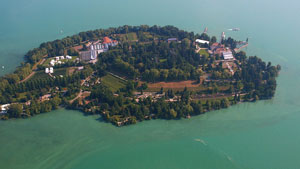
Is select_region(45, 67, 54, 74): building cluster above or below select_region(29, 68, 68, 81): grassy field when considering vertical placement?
above

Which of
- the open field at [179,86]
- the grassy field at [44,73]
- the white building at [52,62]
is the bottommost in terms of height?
the open field at [179,86]

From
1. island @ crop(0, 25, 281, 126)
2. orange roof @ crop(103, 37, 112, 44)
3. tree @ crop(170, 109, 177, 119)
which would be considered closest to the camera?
tree @ crop(170, 109, 177, 119)

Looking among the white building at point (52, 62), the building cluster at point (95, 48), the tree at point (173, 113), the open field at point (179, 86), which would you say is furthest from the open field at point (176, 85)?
the white building at point (52, 62)

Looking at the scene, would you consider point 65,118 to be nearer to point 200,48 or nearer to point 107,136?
point 107,136

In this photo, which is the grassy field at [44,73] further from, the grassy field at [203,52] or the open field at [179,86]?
the grassy field at [203,52]

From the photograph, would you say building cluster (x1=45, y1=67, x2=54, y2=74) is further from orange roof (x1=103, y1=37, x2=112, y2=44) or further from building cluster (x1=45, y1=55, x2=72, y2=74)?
orange roof (x1=103, y1=37, x2=112, y2=44)

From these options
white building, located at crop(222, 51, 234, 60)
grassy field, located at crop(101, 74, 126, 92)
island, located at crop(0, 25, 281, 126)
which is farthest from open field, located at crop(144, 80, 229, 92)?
white building, located at crop(222, 51, 234, 60)

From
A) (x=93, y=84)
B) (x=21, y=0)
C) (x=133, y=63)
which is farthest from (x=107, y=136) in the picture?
(x=21, y=0)

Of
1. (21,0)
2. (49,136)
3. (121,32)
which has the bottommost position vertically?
(49,136)
